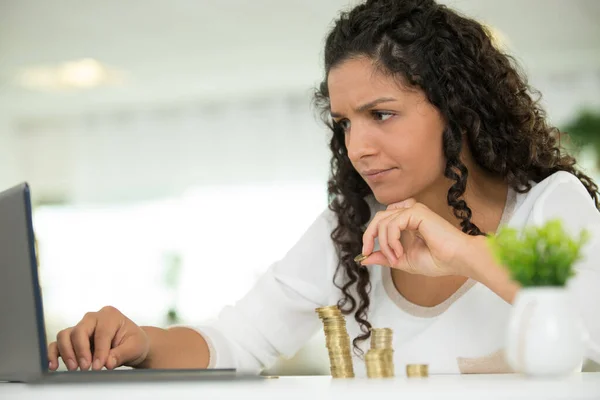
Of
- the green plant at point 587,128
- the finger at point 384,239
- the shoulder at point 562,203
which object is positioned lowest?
the finger at point 384,239

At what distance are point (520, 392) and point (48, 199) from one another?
8.77 m

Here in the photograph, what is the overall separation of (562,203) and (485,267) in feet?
1.44

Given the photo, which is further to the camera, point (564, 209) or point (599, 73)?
point (599, 73)

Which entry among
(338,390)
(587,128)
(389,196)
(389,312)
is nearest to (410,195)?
(389,196)

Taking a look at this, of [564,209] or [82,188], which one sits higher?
[82,188]

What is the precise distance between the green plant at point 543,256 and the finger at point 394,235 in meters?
0.34

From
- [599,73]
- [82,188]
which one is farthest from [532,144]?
[82,188]

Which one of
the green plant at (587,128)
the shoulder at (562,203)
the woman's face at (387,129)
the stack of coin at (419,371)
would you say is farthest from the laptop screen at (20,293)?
the green plant at (587,128)

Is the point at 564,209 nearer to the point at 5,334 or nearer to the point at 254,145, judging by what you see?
the point at 5,334

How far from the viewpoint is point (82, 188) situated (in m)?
8.95

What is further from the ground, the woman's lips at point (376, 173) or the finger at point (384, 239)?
the woman's lips at point (376, 173)

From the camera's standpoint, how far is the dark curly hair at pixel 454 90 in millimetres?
1697

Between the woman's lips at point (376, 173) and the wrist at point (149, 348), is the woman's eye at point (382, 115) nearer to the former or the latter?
the woman's lips at point (376, 173)

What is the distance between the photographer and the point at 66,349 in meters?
1.41
